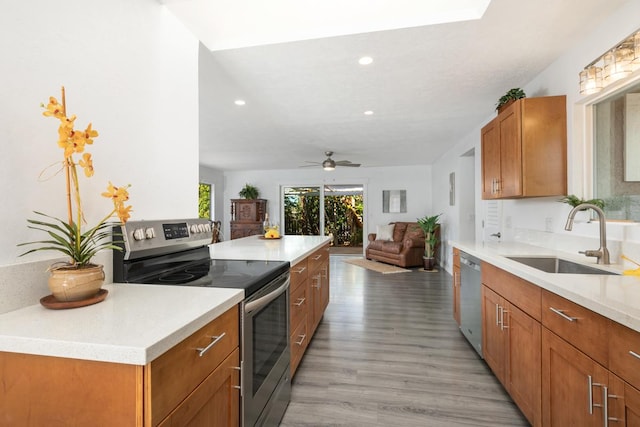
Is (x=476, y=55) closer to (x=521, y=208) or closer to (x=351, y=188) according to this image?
(x=521, y=208)

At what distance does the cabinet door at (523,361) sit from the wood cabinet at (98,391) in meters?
1.55

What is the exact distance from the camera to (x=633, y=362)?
893 mm

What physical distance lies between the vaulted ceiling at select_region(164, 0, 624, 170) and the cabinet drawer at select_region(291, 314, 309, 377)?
6.53 ft

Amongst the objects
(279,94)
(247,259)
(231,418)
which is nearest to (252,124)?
(279,94)

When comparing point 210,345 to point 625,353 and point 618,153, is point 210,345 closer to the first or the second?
point 625,353

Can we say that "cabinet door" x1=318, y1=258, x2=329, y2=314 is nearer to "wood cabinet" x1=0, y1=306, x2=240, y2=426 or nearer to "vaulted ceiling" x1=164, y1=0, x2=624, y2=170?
"vaulted ceiling" x1=164, y1=0, x2=624, y2=170

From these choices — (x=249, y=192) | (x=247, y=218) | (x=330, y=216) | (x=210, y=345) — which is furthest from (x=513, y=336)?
(x=249, y=192)

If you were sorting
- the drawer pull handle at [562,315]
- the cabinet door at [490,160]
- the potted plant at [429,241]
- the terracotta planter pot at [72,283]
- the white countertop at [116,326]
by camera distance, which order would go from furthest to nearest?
the potted plant at [429,241]
the cabinet door at [490,160]
the drawer pull handle at [562,315]
the terracotta planter pot at [72,283]
the white countertop at [116,326]

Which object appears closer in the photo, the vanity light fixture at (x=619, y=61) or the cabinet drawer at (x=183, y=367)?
the cabinet drawer at (x=183, y=367)

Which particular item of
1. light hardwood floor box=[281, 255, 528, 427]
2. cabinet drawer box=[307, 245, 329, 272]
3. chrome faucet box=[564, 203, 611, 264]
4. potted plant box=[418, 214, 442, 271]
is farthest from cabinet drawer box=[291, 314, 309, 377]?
potted plant box=[418, 214, 442, 271]

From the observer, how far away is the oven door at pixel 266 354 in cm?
118

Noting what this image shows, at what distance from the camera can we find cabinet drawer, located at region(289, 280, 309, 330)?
191 centimetres

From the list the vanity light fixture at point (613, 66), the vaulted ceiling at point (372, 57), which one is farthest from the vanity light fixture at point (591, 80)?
the vaulted ceiling at point (372, 57)

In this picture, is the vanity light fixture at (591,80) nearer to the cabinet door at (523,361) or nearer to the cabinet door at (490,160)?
the cabinet door at (490,160)
